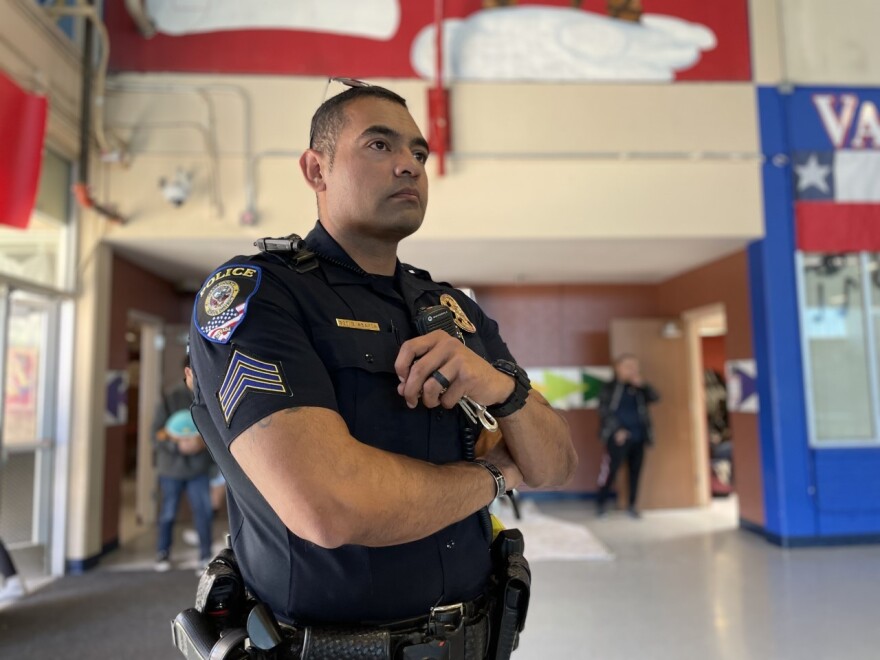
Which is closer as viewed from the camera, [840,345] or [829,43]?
[840,345]

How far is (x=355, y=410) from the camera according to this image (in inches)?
33.8

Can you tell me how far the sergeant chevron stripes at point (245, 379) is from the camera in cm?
76

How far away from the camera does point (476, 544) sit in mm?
990

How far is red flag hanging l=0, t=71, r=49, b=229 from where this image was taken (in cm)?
335

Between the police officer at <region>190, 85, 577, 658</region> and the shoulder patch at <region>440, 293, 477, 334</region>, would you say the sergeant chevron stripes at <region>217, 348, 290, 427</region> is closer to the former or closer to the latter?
the police officer at <region>190, 85, 577, 658</region>

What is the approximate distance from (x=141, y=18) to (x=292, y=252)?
15.3 feet

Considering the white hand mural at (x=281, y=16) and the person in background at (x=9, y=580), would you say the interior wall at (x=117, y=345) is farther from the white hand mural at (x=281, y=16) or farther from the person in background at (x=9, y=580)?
the white hand mural at (x=281, y=16)

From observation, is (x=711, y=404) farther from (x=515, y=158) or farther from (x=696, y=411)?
(x=515, y=158)

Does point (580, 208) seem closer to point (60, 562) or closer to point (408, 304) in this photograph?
point (408, 304)

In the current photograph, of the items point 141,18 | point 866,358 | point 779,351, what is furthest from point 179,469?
point 866,358

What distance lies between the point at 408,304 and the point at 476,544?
41 centimetres

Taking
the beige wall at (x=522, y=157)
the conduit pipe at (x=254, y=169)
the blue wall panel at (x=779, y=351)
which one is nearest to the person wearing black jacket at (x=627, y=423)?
the blue wall panel at (x=779, y=351)

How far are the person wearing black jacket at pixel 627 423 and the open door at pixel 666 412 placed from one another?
342 mm

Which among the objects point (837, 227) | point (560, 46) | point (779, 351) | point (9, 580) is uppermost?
point (560, 46)
